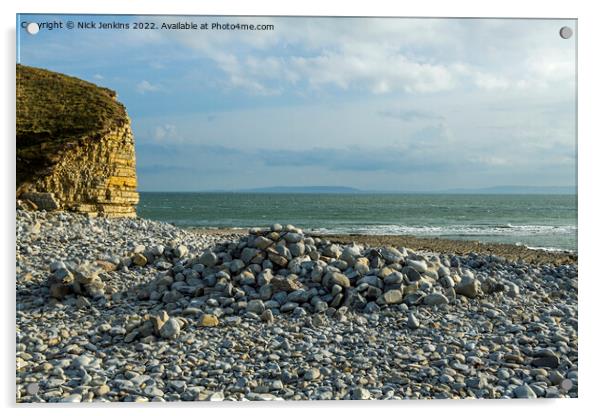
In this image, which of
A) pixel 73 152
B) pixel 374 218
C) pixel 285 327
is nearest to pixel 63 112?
pixel 73 152

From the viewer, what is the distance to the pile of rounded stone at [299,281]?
6949 millimetres

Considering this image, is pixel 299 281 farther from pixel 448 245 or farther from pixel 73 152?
pixel 448 245

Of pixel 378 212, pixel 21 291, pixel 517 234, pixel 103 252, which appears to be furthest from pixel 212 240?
pixel 517 234

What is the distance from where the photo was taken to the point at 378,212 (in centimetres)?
2014

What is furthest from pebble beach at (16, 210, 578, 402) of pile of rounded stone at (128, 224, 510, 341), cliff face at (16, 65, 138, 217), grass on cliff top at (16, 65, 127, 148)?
grass on cliff top at (16, 65, 127, 148)

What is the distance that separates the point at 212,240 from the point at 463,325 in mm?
8447

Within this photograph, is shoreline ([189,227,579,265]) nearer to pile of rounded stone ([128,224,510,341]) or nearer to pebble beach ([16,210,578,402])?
pebble beach ([16,210,578,402])

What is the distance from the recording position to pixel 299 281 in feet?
24.1

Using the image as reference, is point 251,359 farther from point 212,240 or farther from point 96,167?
point 96,167

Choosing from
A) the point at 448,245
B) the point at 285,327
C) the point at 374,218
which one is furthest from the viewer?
the point at 374,218

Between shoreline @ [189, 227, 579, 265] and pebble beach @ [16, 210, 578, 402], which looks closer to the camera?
pebble beach @ [16, 210, 578, 402]

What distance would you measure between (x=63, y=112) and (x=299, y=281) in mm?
12232

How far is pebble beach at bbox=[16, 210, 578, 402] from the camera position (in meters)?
5.29

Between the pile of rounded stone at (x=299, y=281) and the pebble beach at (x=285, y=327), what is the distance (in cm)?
2
